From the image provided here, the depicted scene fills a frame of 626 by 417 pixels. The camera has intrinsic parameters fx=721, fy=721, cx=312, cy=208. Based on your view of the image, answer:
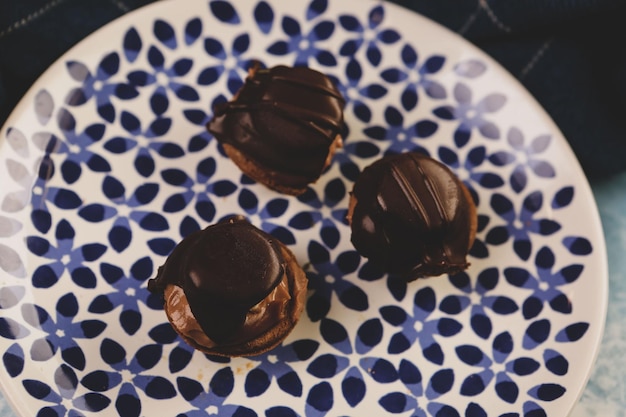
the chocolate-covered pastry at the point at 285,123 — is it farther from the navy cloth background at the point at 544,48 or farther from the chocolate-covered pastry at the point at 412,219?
the navy cloth background at the point at 544,48

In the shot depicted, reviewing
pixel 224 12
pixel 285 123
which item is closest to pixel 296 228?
pixel 285 123

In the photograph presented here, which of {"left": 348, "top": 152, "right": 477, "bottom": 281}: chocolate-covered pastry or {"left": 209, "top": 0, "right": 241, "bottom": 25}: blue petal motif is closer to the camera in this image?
{"left": 348, "top": 152, "right": 477, "bottom": 281}: chocolate-covered pastry

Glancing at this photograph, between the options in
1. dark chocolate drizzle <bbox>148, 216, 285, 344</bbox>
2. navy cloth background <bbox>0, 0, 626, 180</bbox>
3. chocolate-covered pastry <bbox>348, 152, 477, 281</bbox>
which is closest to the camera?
dark chocolate drizzle <bbox>148, 216, 285, 344</bbox>

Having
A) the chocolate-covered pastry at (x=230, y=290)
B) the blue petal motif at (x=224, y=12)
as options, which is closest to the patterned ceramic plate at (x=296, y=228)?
the blue petal motif at (x=224, y=12)

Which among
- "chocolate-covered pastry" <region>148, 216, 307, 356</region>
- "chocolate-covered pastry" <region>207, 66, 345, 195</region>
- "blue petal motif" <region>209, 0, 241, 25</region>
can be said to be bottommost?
"chocolate-covered pastry" <region>148, 216, 307, 356</region>

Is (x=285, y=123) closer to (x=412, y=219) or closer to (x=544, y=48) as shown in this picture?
(x=412, y=219)

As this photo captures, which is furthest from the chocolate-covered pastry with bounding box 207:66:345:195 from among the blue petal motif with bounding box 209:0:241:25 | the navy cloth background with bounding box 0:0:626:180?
the navy cloth background with bounding box 0:0:626:180

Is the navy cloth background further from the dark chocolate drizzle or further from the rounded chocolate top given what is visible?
the dark chocolate drizzle
